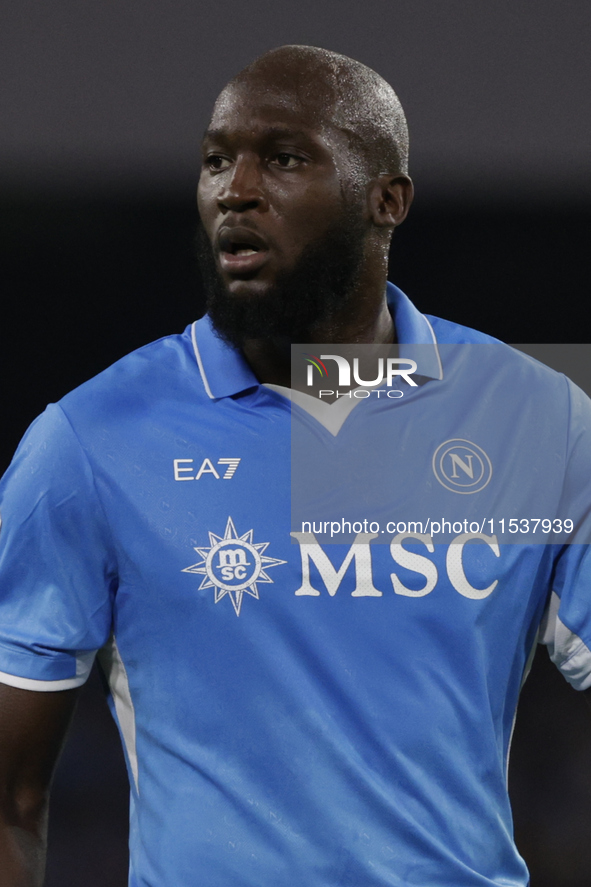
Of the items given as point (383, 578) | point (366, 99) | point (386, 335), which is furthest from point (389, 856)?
point (366, 99)

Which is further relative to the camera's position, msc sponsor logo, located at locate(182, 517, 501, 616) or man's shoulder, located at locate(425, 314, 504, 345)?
man's shoulder, located at locate(425, 314, 504, 345)

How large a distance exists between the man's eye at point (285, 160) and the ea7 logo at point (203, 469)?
0.92 ft

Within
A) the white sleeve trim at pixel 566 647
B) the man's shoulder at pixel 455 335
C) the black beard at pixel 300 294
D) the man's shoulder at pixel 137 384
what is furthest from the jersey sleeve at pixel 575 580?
the man's shoulder at pixel 137 384

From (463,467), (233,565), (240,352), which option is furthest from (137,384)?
(463,467)

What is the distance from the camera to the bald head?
1012 millimetres

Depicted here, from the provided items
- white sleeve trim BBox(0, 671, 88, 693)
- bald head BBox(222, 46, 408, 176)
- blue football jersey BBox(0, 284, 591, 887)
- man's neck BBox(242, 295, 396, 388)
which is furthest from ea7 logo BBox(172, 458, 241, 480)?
bald head BBox(222, 46, 408, 176)

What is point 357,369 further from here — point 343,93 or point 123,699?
point 123,699

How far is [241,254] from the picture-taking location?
100cm

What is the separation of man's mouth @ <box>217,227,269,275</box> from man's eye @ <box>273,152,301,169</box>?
7 centimetres

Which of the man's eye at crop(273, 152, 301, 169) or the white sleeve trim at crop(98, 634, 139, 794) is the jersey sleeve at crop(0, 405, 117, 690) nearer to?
the white sleeve trim at crop(98, 634, 139, 794)

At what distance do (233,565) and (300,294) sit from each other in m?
0.27

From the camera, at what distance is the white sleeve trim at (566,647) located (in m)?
1.01

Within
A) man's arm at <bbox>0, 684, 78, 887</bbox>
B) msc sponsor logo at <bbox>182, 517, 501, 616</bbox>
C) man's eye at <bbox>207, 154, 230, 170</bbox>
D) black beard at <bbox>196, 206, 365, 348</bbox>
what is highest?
man's eye at <bbox>207, 154, 230, 170</bbox>

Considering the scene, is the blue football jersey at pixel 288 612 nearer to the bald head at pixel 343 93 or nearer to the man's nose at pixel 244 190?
the man's nose at pixel 244 190
